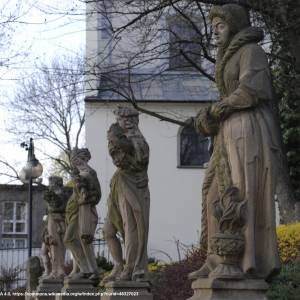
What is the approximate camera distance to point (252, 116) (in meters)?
6.93

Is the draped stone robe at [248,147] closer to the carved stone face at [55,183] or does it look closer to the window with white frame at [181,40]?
the carved stone face at [55,183]

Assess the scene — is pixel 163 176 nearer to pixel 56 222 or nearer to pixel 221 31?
pixel 56 222

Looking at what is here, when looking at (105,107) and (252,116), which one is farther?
(105,107)

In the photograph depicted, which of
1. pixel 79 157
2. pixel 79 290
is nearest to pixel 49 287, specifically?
pixel 79 290

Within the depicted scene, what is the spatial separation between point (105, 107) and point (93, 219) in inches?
845

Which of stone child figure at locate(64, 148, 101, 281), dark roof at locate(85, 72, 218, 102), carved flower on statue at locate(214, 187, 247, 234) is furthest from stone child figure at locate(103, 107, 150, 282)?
dark roof at locate(85, 72, 218, 102)

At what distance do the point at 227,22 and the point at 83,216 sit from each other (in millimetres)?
5512

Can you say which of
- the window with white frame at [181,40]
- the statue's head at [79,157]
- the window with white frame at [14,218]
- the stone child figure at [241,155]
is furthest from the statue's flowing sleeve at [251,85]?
the window with white frame at [14,218]

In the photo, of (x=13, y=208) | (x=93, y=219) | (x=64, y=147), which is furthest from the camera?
(x=13, y=208)

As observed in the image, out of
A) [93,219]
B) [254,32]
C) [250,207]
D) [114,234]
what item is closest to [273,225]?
[250,207]

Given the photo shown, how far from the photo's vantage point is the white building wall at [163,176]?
32.3 metres

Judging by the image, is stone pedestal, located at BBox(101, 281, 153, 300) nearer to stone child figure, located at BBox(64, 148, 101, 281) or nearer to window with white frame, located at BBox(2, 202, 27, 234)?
stone child figure, located at BBox(64, 148, 101, 281)

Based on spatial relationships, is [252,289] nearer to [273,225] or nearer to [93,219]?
[273,225]

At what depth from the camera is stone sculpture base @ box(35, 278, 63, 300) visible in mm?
13539
